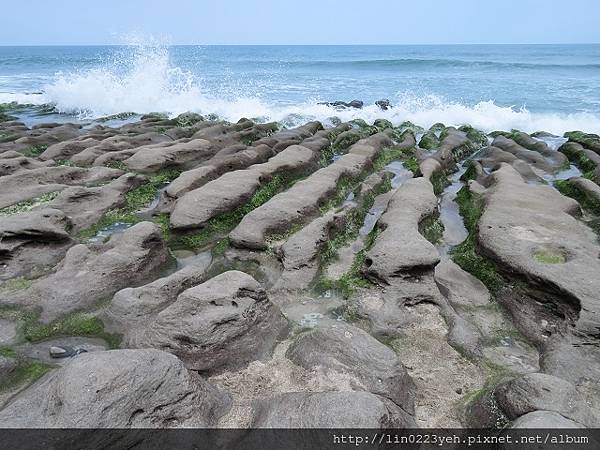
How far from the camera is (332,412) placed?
3543 millimetres

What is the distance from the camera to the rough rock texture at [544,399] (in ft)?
12.6

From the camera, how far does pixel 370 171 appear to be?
11.5m

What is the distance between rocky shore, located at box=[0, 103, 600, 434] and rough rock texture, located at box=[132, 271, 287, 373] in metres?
0.02

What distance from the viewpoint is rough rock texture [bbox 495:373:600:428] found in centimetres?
383

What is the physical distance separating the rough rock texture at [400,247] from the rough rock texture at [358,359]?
4.90ft

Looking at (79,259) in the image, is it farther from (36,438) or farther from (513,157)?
(513,157)

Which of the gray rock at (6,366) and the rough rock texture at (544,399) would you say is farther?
the gray rock at (6,366)

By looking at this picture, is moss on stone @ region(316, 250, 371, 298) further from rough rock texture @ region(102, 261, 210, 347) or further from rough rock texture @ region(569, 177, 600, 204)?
rough rock texture @ region(569, 177, 600, 204)

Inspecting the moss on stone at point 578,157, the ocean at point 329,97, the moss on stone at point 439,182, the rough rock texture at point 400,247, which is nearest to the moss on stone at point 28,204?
the rough rock texture at point 400,247

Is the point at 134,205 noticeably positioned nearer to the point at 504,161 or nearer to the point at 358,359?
the point at 358,359

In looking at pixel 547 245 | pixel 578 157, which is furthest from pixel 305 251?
pixel 578 157

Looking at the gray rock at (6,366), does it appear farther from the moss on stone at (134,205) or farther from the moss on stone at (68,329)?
the moss on stone at (134,205)

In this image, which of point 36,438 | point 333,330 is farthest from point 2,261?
point 333,330

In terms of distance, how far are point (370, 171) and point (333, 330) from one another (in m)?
7.27
